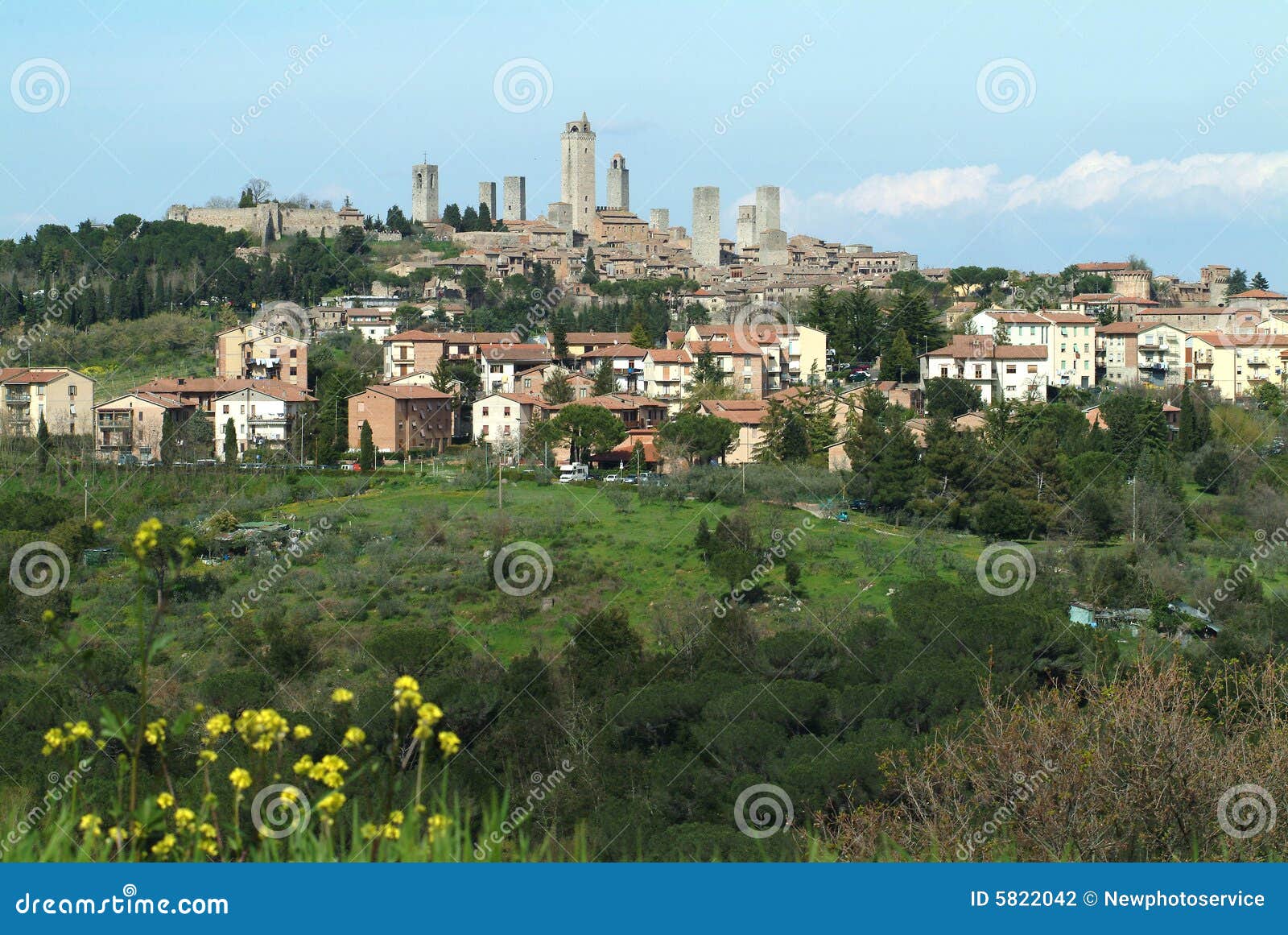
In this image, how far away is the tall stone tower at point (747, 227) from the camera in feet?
193

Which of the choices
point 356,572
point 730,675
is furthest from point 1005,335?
point 730,675

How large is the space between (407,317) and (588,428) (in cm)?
1520

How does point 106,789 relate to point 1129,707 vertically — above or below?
below

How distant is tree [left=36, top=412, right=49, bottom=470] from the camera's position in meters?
22.1

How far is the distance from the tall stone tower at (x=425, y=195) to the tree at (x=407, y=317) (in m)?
20.5

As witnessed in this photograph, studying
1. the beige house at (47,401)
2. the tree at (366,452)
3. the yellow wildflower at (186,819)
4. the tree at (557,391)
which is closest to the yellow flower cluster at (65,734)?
the yellow wildflower at (186,819)

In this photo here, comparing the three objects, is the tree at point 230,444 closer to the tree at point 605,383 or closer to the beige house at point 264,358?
the beige house at point 264,358

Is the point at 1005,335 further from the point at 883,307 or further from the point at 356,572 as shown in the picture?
the point at 356,572

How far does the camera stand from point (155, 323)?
34.6m

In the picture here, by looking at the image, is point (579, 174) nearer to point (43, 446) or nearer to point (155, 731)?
point (43, 446)

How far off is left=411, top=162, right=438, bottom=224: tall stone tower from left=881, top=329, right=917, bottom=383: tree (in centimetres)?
3278

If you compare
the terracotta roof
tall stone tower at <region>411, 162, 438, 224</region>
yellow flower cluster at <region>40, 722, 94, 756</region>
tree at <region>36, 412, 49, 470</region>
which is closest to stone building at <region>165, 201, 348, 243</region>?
tall stone tower at <region>411, 162, 438, 224</region>

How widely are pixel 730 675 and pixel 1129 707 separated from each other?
5.47 m

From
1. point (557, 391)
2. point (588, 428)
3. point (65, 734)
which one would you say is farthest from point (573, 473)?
point (65, 734)
